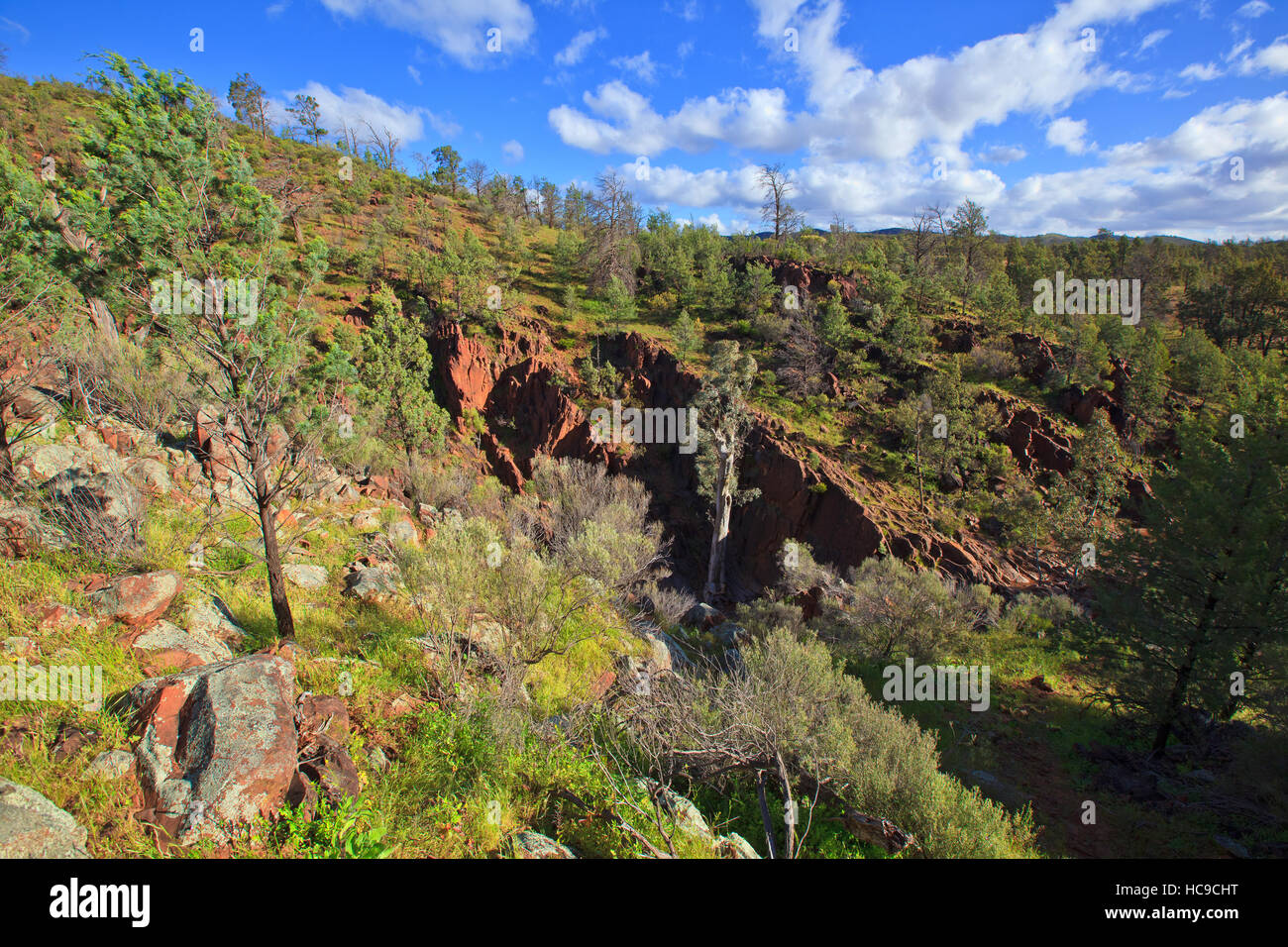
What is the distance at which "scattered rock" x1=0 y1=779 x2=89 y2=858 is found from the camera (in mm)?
2504

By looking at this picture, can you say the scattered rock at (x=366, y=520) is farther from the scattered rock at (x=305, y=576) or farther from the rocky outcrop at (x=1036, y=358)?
the rocky outcrop at (x=1036, y=358)

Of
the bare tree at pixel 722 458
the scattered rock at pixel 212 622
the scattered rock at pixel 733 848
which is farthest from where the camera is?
the bare tree at pixel 722 458

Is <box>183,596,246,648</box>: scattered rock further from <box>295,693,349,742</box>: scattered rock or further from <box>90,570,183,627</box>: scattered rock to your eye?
<box>295,693,349,742</box>: scattered rock

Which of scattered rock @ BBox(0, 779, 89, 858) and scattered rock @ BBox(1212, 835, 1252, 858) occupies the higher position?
scattered rock @ BBox(0, 779, 89, 858)

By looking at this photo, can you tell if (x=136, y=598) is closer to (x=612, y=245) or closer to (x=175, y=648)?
(x=175, y=648)

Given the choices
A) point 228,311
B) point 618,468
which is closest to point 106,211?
point 228,311

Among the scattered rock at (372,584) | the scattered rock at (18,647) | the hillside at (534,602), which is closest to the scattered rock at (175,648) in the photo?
the hillside at (534,602)

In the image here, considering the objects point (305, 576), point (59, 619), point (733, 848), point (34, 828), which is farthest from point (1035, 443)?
point (59, 619)

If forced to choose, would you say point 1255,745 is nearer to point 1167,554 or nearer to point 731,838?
point 1167,554

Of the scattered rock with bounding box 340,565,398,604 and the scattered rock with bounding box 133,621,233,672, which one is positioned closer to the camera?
the scattered rock with bounding box 133,621,233,672

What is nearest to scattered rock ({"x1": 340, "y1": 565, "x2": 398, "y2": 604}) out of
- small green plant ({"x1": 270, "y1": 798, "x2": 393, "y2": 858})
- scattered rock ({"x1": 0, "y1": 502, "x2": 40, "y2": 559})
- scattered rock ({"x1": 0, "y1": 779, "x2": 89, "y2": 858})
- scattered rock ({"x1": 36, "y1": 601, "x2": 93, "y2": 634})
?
scattered rock ({"x1": 36, "y1": 601, "x2": 93, "y2": 634})

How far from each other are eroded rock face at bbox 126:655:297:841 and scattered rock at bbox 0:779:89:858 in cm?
45

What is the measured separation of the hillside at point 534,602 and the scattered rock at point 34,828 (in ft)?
0.07

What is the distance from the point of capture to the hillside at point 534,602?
13.3ft
